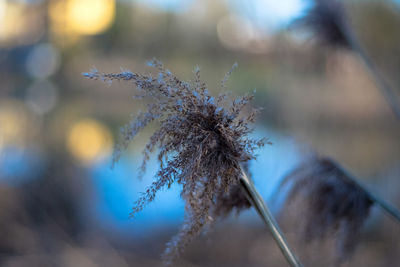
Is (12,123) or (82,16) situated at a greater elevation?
(82,16)

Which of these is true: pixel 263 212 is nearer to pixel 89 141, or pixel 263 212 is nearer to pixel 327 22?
pixel 327 22

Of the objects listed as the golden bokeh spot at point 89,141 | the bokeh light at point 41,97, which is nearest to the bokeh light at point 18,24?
the bokeh light at point 41,97

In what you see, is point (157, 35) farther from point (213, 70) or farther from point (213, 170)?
point (213, 170)

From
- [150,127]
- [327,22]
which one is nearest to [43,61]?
[150,127]

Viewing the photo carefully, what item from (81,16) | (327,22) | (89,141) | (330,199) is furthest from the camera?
(89,141)

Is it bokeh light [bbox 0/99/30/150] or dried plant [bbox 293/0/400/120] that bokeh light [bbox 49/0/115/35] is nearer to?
bokeh light [bbox 0/99/30/150]

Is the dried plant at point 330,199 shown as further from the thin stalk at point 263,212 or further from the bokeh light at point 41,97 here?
the bokeh light at point 41,97

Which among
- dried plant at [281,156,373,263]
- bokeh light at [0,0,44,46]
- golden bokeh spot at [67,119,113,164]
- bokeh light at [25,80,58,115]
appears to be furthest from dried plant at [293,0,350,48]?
bokeh light at [25,80,58,115]
